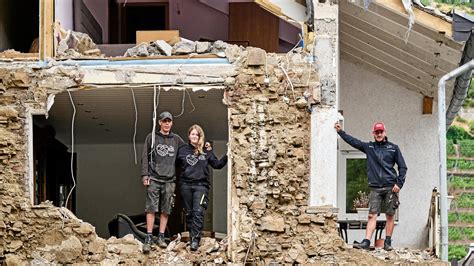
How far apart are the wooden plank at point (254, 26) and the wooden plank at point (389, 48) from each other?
3.89 ft

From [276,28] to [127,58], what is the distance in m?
4.41

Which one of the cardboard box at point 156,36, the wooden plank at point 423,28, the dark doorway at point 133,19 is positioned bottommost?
the cardboard box at point 156,36

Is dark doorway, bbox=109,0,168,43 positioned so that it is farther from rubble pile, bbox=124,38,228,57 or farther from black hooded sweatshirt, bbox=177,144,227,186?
black hooded sweatshirt, bbox=177,144,227,186

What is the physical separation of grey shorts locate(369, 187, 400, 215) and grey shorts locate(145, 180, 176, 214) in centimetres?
283

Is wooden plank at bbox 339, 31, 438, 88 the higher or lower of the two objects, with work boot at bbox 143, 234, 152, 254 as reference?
higher

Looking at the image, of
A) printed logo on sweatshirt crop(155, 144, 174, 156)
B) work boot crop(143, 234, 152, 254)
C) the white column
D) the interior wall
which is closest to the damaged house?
the white column

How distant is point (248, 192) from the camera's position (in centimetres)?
1772

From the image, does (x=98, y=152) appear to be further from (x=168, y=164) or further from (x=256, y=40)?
(x=168, y=164)

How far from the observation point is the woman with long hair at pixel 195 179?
1759cm

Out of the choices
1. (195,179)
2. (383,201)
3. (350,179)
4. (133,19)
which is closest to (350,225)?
(350,179)

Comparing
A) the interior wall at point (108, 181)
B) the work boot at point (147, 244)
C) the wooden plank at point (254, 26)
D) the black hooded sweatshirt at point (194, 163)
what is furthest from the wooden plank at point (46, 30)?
the interior wall at point (108, 181)

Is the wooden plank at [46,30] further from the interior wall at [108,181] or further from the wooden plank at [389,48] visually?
the interior wall at [108,181]

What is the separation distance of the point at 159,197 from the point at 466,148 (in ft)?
99.0

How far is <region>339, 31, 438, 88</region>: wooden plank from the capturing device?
71.9 feet
